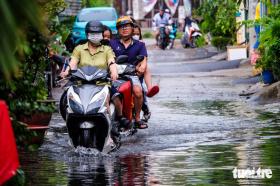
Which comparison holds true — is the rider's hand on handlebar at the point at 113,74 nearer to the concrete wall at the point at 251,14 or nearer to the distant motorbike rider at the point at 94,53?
the distant motorbike rider at the point at 94,53

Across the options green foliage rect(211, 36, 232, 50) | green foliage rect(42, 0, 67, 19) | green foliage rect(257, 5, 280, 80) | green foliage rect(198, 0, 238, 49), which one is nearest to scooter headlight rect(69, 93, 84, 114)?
green foliage rect(42, 0, 67, 19)

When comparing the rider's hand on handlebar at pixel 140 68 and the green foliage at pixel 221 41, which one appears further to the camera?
the green foliage at pixel 221 41

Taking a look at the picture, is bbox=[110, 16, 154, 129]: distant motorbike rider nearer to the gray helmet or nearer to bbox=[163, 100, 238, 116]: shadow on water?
the gray helmet

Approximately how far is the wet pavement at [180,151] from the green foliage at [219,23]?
9791 millimetres

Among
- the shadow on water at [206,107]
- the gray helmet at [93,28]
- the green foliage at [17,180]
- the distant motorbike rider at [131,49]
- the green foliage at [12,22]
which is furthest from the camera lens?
the shadow on water at [206,107]

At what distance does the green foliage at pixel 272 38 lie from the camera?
16.9m

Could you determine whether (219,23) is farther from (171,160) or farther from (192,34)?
(171,160)

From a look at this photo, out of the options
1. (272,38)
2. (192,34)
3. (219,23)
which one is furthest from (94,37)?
(192,34)

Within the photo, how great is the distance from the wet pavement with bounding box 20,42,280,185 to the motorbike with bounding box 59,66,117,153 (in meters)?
0.15

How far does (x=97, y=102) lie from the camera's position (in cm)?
1029

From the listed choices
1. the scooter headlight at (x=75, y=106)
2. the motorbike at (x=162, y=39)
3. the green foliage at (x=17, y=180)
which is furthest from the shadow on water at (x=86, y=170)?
the motorbike at (x=162, y=39)

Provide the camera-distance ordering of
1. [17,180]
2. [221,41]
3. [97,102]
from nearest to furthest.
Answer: [17,180], [97,102], [221,41]

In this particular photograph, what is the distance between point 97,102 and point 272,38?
24.6ft

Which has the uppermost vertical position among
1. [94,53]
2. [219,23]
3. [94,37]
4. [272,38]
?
[94,37]
